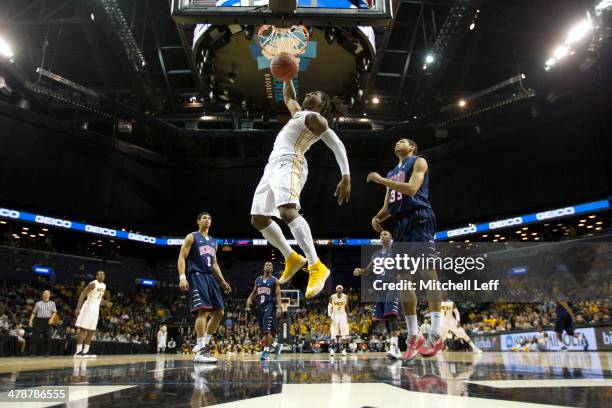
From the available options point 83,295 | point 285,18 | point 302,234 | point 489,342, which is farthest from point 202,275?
point 489,342

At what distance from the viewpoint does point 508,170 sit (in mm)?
19906

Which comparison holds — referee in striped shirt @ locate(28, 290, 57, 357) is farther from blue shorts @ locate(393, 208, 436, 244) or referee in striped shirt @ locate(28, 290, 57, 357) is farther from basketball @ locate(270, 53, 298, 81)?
blue shorts @ locate(393, 208, 436, 244)

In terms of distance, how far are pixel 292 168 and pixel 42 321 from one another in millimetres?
10507

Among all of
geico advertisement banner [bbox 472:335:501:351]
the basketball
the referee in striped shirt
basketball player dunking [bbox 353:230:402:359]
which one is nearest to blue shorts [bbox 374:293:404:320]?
basketball player dunking [bbox 353:230:402:359]

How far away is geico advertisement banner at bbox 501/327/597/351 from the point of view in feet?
36.7

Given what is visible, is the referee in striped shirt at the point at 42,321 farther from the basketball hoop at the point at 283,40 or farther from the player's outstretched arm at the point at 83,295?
the basketball hoop at the point at 283,40

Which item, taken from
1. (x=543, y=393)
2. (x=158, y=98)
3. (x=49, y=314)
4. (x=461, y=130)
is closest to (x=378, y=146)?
(x=461, y=130)

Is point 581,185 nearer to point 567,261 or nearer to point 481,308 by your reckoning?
point 567,261

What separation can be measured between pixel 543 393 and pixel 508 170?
20.0m

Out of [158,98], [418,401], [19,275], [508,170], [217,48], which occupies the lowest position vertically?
[418,401]

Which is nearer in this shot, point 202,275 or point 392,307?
point 202,275

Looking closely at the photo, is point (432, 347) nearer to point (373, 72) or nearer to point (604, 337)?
point (373, 72)

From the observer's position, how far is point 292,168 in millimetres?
3648

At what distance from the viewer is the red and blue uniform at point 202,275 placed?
555 centimetres
